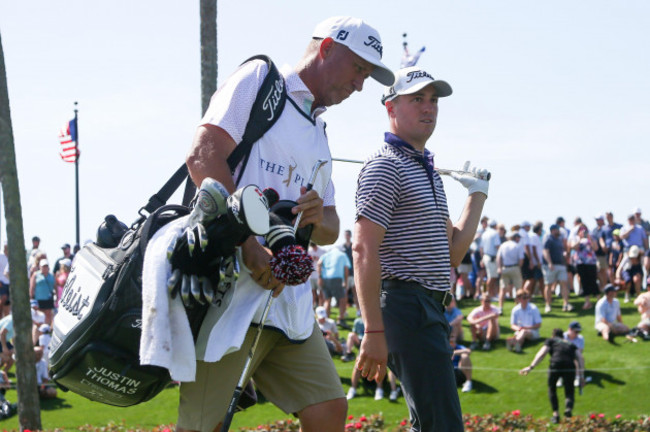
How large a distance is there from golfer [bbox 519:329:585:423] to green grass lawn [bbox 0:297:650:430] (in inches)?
11.2

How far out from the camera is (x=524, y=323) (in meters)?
19.2

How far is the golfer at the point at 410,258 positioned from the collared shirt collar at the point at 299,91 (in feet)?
3.01

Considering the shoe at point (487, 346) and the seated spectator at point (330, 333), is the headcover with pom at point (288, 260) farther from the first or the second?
the shoe at point (487, 346)

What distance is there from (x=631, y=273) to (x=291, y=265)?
2068cm

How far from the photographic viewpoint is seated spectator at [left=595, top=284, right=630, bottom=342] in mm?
19109

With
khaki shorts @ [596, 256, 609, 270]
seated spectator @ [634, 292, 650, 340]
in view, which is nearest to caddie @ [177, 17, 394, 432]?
seated spectator @ [634, 292, 650, 340]

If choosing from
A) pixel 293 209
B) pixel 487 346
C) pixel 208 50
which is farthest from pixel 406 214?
pixel 487 346

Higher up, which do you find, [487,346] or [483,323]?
[483,323]

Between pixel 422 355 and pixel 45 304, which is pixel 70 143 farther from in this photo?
pixel 422 355

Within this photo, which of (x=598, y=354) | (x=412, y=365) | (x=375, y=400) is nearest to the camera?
(x=412, y=365)

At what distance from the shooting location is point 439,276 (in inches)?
182

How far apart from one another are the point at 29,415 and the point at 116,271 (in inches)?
344

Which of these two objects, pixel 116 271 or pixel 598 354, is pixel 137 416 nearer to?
pixel 598 354

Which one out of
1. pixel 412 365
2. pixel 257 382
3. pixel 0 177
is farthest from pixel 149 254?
pixel 0 177
